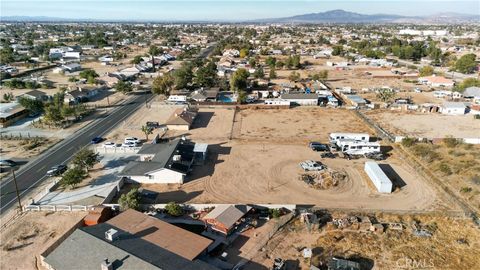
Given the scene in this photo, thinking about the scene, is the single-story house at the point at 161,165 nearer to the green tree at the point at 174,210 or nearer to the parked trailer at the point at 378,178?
the green tree at the point at 174,210

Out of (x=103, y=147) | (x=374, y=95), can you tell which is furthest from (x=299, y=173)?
(x=374, y=95)

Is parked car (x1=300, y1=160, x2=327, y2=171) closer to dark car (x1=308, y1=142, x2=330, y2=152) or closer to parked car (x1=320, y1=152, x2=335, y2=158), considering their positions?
parked car (x1=320, y1=152, x2=335, y2=158)

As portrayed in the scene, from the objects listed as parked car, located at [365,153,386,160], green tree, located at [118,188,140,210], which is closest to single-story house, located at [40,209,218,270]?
green tree, located at [118,188,140,210]

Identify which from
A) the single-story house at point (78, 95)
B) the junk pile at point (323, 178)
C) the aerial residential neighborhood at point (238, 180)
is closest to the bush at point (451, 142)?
the aerial residential neighborhood at point (238, 180)

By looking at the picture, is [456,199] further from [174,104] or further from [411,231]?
[174,104]

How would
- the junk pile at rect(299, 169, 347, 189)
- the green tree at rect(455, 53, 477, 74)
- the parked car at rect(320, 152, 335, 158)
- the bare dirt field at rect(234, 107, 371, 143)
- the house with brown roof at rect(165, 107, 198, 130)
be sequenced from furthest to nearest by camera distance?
the green tree at rect(455, 53, 477, 74), the house with brown roof at rect(165, 107, 198, 130), the bare dirt field at rect(234, 107, 371, 143), the parked car at rect(320, 152, 335, 158), the junk pile at rect(299, 169, 347, 189)

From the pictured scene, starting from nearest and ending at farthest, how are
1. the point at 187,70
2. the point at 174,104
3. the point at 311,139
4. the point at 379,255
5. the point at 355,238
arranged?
the point at 379,255 < the point at 355,238 < the point at 311,139 < the point at 174,104 < the point at 187,70

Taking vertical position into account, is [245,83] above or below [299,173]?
above
